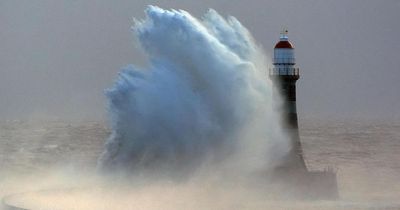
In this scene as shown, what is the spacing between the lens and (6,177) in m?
69.4

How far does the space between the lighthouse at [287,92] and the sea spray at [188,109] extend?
0.42m

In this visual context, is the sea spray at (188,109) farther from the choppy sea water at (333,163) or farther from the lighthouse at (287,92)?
the choppy sea water at (333,163)

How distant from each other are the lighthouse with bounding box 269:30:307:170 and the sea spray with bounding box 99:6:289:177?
16.4 inches

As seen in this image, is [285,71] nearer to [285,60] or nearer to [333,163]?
[285,60]

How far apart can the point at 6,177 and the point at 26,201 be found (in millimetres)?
25448

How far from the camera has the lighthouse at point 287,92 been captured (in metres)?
49.9

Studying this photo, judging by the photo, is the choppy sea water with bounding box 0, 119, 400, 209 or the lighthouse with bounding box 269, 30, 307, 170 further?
the choppy sea water with bounding box 0, 119, 400, 209

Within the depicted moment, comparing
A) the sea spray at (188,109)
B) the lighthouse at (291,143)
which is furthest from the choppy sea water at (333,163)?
the sea spray at (188,109)

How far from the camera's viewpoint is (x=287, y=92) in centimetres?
4991

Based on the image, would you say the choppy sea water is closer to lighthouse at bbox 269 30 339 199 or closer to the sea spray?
lighthouse at bbox 269 30 339 199

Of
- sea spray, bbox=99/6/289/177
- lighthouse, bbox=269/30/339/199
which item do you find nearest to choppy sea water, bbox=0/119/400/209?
lighthouse, bbox=269/30/339/199

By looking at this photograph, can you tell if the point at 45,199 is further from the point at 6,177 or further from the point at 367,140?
the point at 367,140

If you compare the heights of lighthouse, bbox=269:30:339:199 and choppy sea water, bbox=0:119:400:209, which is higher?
choppy sea water, bbox=0:119:400:209

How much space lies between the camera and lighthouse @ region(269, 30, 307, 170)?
4991cm
